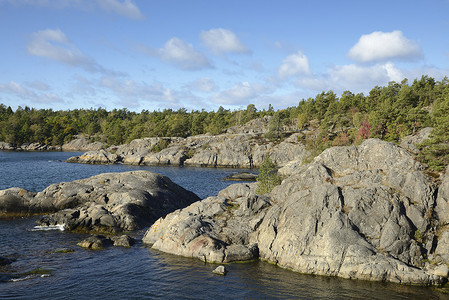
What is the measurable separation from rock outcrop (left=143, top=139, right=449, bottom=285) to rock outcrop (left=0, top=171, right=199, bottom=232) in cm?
845

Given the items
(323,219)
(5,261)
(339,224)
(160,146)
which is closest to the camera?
(339,224)

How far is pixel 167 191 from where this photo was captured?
55.6 m

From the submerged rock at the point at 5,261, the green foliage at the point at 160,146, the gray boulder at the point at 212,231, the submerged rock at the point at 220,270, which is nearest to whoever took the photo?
the submerged rock at the point at 220,270

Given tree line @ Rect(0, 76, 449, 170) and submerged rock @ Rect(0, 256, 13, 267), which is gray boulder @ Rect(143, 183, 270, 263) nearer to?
submerged rock @ Rect(0, 256, 13, 267)

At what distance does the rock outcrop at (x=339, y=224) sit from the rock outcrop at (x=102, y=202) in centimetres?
845

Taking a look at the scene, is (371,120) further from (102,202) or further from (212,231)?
(102,202)

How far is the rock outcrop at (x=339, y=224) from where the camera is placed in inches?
1088

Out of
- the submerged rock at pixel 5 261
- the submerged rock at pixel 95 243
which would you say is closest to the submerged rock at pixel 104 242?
the submerged rock at pixel 95 243

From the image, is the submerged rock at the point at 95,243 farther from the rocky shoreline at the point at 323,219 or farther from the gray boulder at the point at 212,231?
the gray boulder at the point at 212,231

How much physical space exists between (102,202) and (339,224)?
36212 millimetres

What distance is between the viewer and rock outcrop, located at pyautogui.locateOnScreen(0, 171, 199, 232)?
43125mm

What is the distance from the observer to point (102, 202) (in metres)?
49.2

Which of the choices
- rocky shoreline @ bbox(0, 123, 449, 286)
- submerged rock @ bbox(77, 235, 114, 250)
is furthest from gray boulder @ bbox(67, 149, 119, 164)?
submerged rock @ bbox(77, 235, 114, 250)

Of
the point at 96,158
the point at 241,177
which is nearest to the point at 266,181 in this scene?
the point at 241,177
